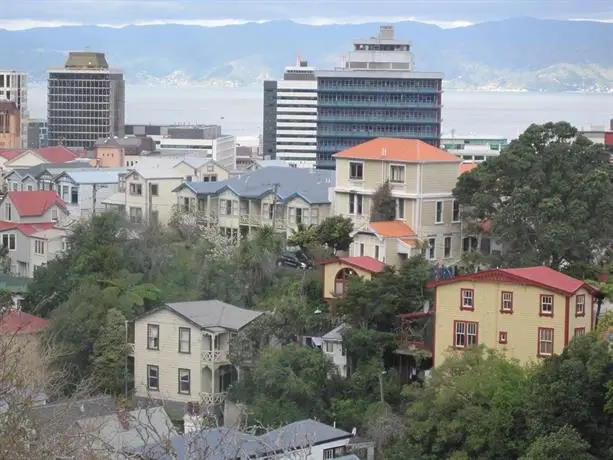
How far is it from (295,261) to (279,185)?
19.0ft

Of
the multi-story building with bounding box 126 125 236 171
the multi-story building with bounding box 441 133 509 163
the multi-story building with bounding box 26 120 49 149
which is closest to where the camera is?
the multi-story building with bounding box 441 133 509 163

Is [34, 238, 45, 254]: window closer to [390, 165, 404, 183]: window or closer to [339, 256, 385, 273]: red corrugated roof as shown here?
[390, 165, 404, 183]: window

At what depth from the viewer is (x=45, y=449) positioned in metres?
19.0

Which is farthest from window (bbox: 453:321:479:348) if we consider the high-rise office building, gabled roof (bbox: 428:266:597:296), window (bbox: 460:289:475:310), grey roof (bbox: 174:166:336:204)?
the high-rise office building

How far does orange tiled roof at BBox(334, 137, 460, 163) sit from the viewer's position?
43.9m

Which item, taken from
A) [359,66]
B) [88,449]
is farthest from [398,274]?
[359,66]

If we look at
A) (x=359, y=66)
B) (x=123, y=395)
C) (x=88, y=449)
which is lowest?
(x=123, y=395)

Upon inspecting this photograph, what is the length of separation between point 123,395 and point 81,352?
6.97 ft

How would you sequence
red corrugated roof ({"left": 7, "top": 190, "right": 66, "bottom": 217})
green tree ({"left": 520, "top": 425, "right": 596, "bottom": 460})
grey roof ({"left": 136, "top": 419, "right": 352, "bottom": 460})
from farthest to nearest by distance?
red corrugated roof ({"left": 7, "top": 190, "right": 66, "bottom": 217}) < green tree ({"left": 520, "top": 425, "right": 596, "bottom": 460}) < grey roof ({"left": 136, "top": 419, "right": 352, "bottom": 460})

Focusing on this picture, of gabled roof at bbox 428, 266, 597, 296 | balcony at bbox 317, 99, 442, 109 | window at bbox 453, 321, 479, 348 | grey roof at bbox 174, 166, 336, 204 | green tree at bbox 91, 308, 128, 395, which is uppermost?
balcony at bbox 317, 99, 442, 109

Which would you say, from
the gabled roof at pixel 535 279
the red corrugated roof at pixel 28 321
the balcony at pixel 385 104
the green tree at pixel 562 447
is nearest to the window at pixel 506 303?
the gabled roof at pixel 535 279

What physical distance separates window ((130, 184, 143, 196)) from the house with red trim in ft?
8.66

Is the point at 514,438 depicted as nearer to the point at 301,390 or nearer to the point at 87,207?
the point at 301,390

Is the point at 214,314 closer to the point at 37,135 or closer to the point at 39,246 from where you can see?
the point at 39,246
